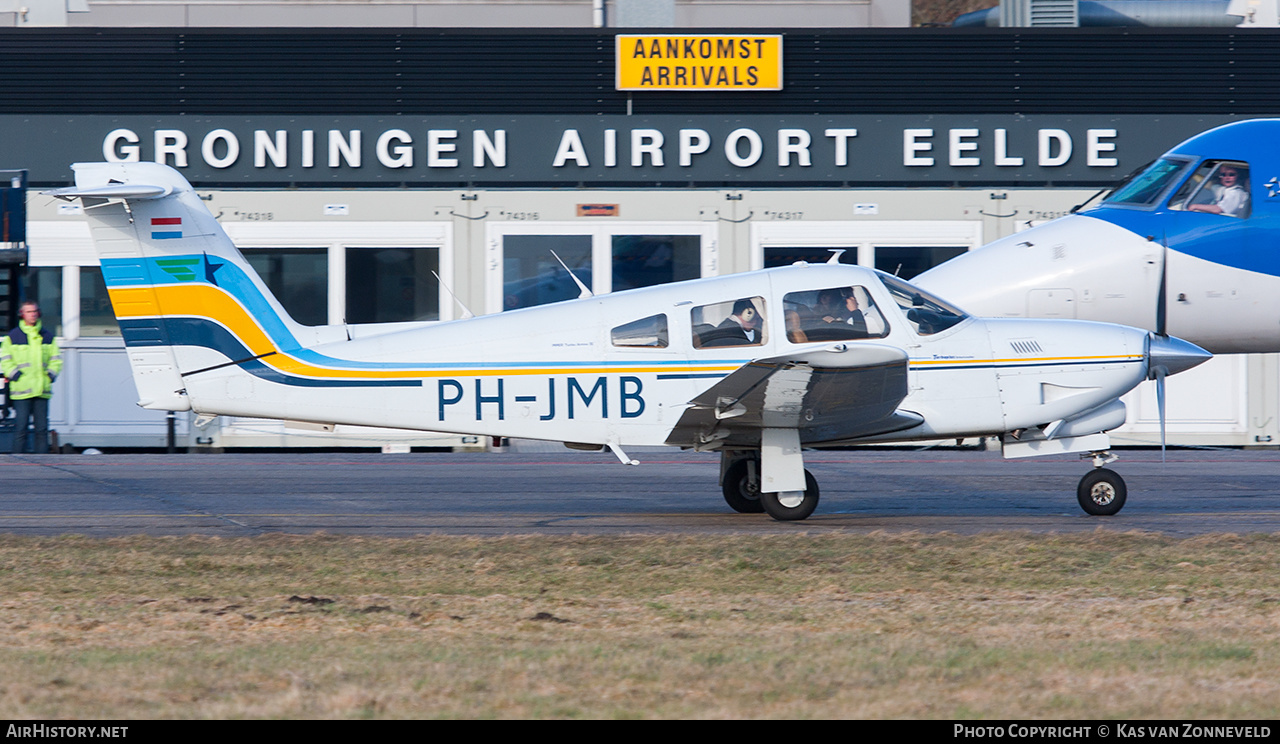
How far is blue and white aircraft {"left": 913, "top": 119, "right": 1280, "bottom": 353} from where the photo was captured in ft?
38.6

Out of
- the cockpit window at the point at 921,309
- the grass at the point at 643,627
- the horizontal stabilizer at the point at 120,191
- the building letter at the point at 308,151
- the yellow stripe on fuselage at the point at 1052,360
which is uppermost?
the building letter at the point at 308,151

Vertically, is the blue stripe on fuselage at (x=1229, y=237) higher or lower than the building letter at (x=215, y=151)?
lower

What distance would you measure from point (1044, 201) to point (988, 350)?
773cm

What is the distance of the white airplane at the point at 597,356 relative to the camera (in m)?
10.0

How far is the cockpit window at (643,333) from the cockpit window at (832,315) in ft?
3.15

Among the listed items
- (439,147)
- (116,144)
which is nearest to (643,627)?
(439,147)

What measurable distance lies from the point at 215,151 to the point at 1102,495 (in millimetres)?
12541

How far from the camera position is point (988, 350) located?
1023cm

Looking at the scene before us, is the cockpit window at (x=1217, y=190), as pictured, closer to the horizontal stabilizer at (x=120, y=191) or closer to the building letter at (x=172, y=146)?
the horizontal stabilizer at (x=120, y=191)

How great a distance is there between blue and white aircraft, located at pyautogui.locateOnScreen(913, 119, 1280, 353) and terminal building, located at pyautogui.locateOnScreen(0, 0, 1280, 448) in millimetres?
4782

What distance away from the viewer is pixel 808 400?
973 centimetres

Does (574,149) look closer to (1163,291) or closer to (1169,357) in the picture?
(1163,291)

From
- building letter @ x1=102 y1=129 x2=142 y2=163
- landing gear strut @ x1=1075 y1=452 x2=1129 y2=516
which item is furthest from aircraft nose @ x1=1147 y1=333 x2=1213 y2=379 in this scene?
building letter @ x1=102 y1=129 x2=142 y2=163

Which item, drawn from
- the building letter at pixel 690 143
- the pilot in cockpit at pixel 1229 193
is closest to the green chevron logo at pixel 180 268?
the pilot in cockpit at pixel 1229 193
